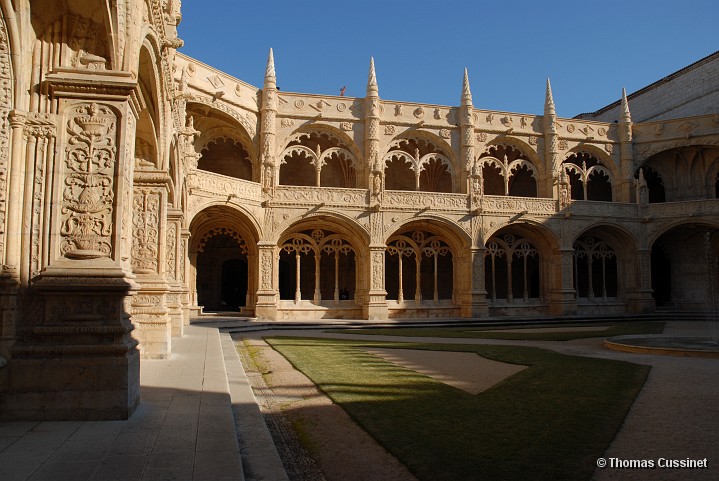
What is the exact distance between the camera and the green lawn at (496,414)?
4504mm

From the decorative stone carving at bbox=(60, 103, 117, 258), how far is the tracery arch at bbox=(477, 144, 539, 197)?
21.5 metres

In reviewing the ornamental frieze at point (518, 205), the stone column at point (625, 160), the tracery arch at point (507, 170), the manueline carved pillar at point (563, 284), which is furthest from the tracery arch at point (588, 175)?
the manueline carved pillar at point (563, 284)

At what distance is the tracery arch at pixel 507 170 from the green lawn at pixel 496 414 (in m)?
16.5

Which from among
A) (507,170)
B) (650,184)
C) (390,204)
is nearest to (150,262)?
(390,204)

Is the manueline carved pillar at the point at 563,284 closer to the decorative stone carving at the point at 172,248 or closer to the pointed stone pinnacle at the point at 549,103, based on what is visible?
the pointed stone pinnacle at the point at 549,103

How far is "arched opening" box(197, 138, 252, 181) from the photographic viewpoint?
24.7 meters

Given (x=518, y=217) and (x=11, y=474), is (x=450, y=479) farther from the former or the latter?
(x=518, y=217)

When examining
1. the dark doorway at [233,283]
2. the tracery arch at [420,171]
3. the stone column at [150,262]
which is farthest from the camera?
the dark doorway at [233,283]

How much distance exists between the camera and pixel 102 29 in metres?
5.59

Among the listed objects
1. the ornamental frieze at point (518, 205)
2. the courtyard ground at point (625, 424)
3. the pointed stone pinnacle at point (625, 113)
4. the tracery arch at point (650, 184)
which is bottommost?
the courtyard ground at point (625, 424)

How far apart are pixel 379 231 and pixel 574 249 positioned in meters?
10.0

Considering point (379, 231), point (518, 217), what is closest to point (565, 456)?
point (379, 231)

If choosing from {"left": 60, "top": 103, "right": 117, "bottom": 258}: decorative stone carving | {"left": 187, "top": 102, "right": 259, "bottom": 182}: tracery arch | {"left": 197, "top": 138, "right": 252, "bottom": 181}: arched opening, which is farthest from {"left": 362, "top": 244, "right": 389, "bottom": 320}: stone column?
{"left": 60, "top": 103, "right": 117, "bottom": 258}: decorative stone carving

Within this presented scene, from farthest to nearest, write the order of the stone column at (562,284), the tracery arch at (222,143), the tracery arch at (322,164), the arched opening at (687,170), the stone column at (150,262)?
Answer: the arched opening at (687,170) < the stone column at (562,284) < the tracery arch at (322,164) < the tracery arch at (222,143) < the stone column at (150,262)
